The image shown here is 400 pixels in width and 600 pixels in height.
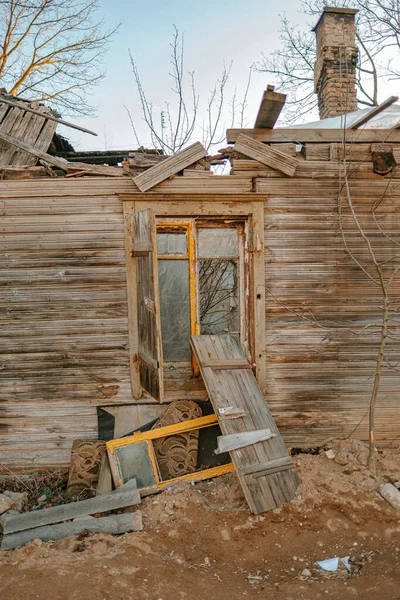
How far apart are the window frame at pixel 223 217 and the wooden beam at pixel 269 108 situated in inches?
33.1

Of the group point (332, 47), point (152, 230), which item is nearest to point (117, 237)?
point (152, 230)

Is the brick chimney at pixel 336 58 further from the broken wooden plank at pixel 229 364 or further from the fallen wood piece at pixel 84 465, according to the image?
the fallen wood piece at pixel 84 465

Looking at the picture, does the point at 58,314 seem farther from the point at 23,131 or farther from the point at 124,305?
the point at 23,131

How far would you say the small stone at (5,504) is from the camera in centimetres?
472

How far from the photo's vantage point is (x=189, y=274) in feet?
17.9

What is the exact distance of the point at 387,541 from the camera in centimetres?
425

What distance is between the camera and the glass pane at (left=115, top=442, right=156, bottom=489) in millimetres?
4984

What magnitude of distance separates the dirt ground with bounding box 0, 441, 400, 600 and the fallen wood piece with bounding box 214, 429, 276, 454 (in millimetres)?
501

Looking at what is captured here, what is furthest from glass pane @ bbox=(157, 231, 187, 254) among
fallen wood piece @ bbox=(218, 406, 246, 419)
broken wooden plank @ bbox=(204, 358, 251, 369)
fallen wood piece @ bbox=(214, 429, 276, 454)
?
fallen wood piece @ bbox=(214, 429, 276, 454)

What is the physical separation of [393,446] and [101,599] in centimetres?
388

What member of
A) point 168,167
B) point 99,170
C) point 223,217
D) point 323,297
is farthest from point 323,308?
point 99,170

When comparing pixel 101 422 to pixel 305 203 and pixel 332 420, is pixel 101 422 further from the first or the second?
pixel 305 203

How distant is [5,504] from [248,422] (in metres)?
2.65

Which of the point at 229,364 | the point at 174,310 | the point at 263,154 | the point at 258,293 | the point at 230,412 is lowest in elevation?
the point at 230,412
